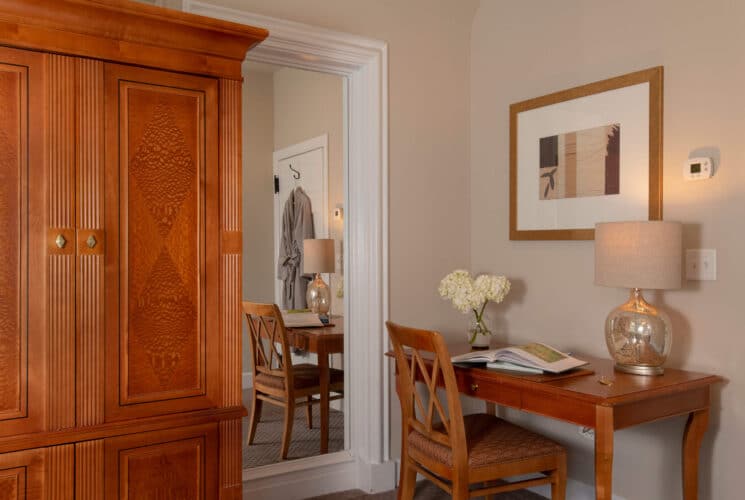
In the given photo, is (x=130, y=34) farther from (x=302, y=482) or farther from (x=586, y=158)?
(x=302, y=482)

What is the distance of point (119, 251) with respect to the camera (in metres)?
1.90

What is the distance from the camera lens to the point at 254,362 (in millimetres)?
3096

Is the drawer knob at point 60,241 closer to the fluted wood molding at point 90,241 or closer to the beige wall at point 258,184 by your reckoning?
the fluted wood molding at point 90,241

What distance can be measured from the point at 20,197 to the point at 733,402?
7.99 feet

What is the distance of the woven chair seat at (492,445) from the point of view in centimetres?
239

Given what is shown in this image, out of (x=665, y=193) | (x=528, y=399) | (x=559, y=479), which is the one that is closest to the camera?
(x=528, y=399)

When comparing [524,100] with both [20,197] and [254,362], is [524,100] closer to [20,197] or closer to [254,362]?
[254,362]

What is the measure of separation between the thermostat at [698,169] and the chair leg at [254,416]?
82.2 inches

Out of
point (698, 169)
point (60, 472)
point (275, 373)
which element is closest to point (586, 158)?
point (698, 169)

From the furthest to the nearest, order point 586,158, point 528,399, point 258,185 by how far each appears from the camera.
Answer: point 258,185 → point 586,158 → point 528,399

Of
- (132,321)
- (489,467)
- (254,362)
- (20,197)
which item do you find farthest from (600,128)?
(20,197)

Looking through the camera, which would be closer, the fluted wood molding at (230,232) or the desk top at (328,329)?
the fluted wood molding at (230,232)

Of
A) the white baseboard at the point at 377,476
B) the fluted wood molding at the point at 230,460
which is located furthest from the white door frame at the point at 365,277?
the fluted wood molding at the point at 230,460

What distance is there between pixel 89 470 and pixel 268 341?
1.28 m
